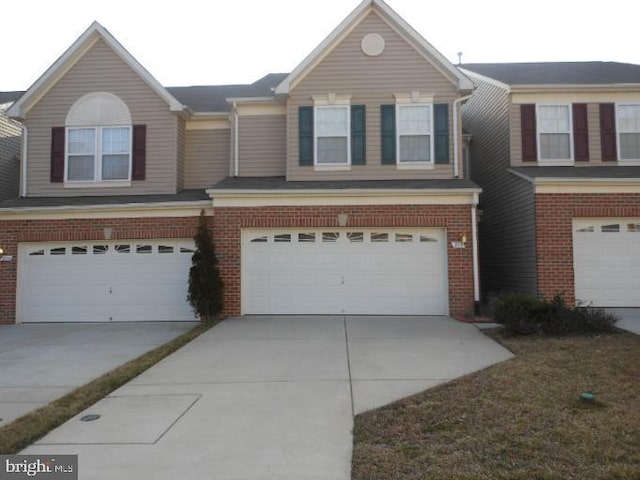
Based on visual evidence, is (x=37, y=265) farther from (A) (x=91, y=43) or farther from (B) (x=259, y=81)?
(B) (x=259, y=81)

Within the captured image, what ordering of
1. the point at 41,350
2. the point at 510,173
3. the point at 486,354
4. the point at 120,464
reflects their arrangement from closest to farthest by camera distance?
the point at 120,464
the point at 486,354
the point at 41,350
the point at 510,173

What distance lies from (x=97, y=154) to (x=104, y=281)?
375 cm

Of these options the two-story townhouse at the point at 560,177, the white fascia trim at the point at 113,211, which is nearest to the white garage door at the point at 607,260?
the two-story townhouse at the point at 560,177

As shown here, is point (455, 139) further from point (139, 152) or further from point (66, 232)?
point (66, 232)

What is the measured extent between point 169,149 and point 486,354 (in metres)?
10.2

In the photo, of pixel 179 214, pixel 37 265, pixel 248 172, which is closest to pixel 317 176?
pixel 248 172

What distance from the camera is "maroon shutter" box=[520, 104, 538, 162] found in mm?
14094

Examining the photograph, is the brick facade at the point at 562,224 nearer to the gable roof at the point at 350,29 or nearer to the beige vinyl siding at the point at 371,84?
the beige vinyl siding at the point at 371,84

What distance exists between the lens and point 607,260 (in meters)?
12.5

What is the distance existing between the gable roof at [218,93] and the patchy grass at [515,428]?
1142 centimetres

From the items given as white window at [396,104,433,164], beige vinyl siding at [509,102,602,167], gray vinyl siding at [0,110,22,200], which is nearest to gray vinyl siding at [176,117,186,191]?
white window at [396,104,433,164]

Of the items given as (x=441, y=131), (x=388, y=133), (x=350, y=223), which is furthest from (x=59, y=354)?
(x=441, y=131)

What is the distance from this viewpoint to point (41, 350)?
9.48 metres

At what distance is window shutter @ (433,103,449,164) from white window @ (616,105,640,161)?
4784 mm
